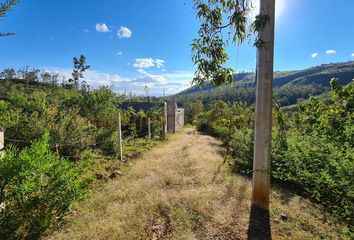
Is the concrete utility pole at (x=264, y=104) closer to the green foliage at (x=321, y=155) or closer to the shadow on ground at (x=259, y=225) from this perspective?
the shadow on ground at (x=259, y=225)

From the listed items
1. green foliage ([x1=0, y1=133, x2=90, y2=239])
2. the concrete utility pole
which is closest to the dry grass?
green foliage ([x1=0, y1=133, x2=90, y2=239])

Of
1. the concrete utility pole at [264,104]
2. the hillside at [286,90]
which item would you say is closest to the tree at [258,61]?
the concrete utility pole at [264,104]

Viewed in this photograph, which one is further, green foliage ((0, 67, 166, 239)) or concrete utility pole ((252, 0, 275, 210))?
concrete utility pole ((252, 0, 275, 210))

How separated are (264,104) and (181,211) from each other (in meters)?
2.00

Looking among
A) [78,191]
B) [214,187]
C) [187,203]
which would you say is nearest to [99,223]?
[78,191]

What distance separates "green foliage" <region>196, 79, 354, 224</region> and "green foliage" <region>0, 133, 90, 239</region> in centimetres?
353

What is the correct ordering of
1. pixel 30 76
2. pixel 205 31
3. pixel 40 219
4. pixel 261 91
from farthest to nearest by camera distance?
pixel 30 76 → pixel 205 31 → pixel 261 91 → pixel 40 219

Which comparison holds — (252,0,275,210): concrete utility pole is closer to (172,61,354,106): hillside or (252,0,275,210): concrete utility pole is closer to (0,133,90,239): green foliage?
(0,133,90,239): green foliage

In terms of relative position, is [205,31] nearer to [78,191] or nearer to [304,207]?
[78,191]

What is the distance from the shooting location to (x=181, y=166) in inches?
236

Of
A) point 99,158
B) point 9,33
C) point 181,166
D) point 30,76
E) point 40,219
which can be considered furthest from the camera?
point 30,76

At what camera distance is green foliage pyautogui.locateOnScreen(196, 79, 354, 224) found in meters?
3.42

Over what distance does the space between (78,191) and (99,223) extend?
1.78 ft

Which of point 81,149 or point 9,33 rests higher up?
point 9,33
